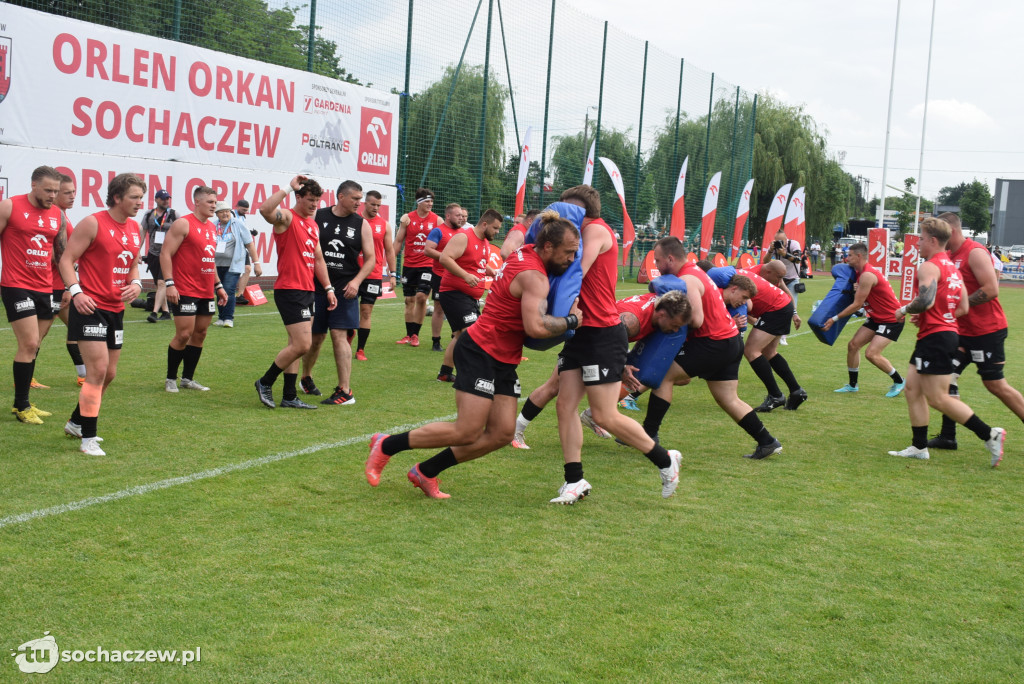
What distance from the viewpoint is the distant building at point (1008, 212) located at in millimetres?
93562

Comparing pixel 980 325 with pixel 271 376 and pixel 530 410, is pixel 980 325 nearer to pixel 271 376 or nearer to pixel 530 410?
pixel 530 410

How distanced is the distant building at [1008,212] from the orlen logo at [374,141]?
3591 inches

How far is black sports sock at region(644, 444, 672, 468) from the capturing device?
17.9ft

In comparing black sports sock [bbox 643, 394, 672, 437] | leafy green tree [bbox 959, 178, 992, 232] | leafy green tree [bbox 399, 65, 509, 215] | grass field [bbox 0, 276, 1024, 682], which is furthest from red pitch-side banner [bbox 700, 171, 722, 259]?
leafy green tree [bbox 959, 178, 992, 232]

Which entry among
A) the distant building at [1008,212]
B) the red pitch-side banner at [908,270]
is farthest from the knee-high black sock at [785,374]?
the distant building at [1008,212]

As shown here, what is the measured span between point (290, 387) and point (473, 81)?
15.9 metres

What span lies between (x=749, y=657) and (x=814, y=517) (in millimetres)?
2117

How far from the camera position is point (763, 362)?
28.9 ft

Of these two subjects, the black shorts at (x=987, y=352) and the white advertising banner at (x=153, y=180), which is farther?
the white advertising banner at (x=153, y=180)

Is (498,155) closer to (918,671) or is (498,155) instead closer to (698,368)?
(698,368)

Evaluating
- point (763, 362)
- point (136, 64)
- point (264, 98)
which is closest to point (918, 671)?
point (763, 362)

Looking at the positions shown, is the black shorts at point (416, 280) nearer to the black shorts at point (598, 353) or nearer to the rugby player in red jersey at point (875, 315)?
the rugby player in red jersey at point (875, 315)

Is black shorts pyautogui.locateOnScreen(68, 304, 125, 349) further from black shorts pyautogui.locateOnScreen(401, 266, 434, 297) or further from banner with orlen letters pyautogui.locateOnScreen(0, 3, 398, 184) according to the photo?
banner with orlen letters pyautogui.locateOnScreen(0, 3, 398, 184)

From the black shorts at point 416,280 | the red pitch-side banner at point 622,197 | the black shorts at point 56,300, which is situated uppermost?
the red pitch-side banner at point 622,197
